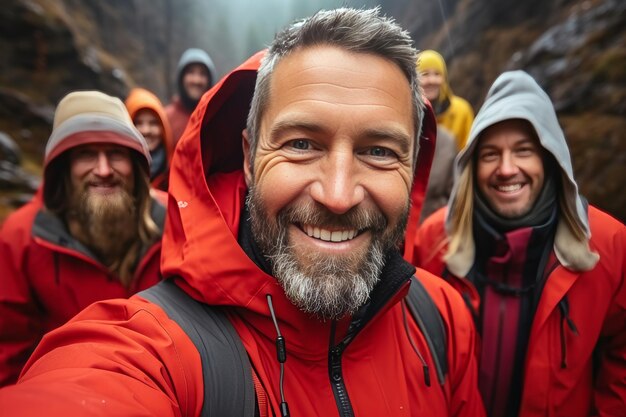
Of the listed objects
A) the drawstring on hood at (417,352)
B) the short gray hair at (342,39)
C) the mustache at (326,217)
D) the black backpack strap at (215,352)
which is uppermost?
the short gray hair at (342,39)

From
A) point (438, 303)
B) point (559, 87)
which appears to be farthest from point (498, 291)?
point (559, 87)

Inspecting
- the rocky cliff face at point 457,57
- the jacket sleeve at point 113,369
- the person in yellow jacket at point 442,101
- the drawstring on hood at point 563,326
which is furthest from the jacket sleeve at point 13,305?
the person in yellow jacket at point 442,101

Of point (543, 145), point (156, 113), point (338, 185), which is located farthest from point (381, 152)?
point (156, 113)

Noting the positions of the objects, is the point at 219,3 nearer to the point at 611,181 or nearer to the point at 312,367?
the point at 611,181

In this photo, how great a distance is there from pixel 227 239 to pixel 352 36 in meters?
1.10

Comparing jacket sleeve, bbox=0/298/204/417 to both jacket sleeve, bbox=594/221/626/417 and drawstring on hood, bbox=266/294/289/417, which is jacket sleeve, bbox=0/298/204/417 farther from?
jacket sleeve, bbox=594/221/626/417

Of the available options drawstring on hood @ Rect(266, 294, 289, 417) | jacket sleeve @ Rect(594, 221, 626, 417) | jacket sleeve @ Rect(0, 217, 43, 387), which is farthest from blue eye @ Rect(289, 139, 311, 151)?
jacket sleeve @ Rect(0, 217, 43, 387)

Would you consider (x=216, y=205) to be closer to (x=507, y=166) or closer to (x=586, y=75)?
(x=507, y=166)

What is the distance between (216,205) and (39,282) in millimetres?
2251

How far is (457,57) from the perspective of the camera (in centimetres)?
2475

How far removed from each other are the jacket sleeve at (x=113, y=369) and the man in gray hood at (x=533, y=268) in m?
2.25

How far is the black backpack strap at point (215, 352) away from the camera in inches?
62.4

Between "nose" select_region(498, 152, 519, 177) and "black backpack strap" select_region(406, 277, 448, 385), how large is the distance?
1354 mm

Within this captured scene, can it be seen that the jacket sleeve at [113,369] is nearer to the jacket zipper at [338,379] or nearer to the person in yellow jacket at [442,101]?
the jacket zipper at [338,379]
